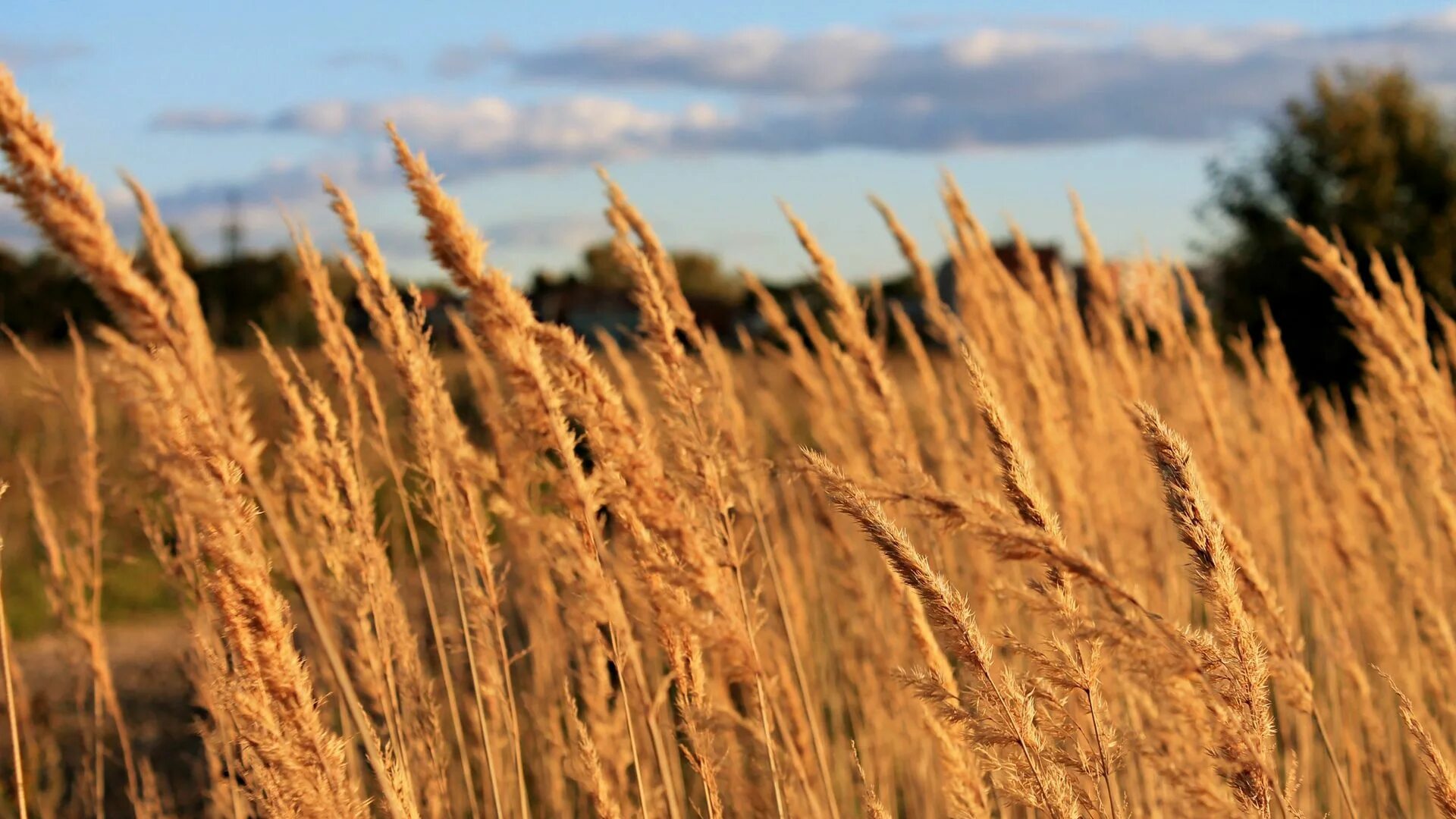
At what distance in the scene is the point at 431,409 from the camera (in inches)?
73.9

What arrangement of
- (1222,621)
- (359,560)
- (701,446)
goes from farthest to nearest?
(359,560) → (701,446) → (1222,621)

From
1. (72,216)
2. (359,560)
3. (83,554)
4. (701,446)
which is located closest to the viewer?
(72,216)

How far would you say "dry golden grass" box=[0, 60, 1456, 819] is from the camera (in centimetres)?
142

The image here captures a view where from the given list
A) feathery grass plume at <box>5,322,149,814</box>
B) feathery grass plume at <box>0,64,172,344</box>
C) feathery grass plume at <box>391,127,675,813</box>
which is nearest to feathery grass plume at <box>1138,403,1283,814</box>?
feathery grass plume at <box>391,127,675,813</box>

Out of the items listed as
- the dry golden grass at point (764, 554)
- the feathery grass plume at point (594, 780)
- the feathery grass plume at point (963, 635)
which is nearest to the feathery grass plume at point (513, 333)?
the dry golden grass at point (764, 554)

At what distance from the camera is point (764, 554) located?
9.07 ft

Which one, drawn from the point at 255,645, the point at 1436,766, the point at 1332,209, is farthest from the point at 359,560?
the point at 1332,209

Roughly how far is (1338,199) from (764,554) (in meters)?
17.7

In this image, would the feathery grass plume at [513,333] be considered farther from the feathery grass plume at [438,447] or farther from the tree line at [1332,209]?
the tree line at [1332,209]

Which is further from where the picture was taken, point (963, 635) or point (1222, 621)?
point (1222, 621)

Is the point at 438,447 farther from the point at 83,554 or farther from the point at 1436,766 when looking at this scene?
the point at 83,554

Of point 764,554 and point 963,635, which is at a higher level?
point 764,554

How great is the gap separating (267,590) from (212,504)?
0.98 ft

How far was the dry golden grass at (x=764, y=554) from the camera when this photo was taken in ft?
4.67
